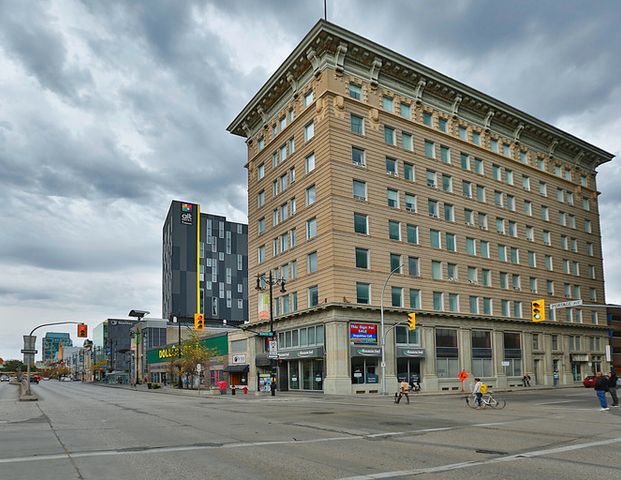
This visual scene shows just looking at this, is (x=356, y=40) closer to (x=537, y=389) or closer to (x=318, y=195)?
(x=318, y=195)

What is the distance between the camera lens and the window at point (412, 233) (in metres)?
53.8

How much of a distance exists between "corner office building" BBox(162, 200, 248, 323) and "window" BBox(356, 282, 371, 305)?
101 metres

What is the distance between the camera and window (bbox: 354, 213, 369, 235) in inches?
1946

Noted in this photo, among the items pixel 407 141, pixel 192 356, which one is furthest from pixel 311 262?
pixel 192 356

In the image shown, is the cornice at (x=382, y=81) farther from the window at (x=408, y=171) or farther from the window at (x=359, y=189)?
the window at (x=359, y=189)

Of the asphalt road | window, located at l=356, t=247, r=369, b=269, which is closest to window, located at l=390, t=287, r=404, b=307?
window, located at l=356, t=247, r=369, b=269

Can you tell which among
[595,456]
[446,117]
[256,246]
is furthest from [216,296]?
[595,456]

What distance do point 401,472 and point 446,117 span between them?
5371 centimetres

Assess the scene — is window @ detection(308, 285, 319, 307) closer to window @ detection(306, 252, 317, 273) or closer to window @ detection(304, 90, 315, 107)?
window @ detection(306, 252, 317, 273)

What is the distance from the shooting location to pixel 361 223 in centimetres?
4988

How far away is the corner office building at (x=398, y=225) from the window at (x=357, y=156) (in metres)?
0.24

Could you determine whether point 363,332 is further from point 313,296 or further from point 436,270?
point 436,270

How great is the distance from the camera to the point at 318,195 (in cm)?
5003

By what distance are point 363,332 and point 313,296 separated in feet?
17.9
